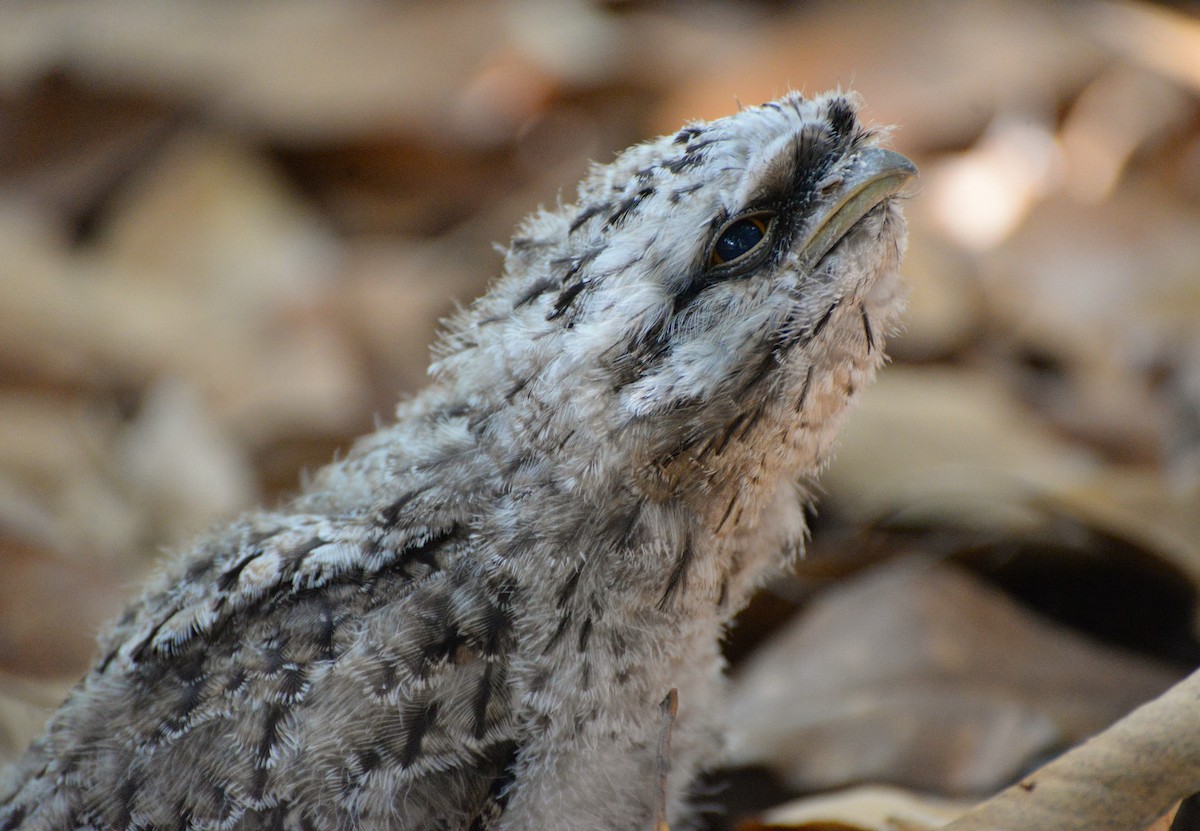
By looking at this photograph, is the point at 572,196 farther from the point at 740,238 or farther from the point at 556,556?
the point at 556,556

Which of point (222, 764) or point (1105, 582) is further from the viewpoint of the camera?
point (1105, 582)

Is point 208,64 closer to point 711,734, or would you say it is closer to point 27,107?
point 27,107

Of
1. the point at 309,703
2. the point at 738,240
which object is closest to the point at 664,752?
the point at 309,703

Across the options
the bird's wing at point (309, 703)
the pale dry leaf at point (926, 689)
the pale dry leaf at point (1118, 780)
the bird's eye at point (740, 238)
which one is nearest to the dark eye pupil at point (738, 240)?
the bird's eye at point (740, 238)

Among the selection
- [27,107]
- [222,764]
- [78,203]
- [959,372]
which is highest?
[27,107]

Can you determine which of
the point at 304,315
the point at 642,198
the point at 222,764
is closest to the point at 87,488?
the point at 304,315

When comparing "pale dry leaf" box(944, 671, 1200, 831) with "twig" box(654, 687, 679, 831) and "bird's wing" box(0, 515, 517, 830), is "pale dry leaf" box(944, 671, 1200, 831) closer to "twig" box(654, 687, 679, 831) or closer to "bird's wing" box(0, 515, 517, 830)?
"twig" box(654, 687, 679, 831)
